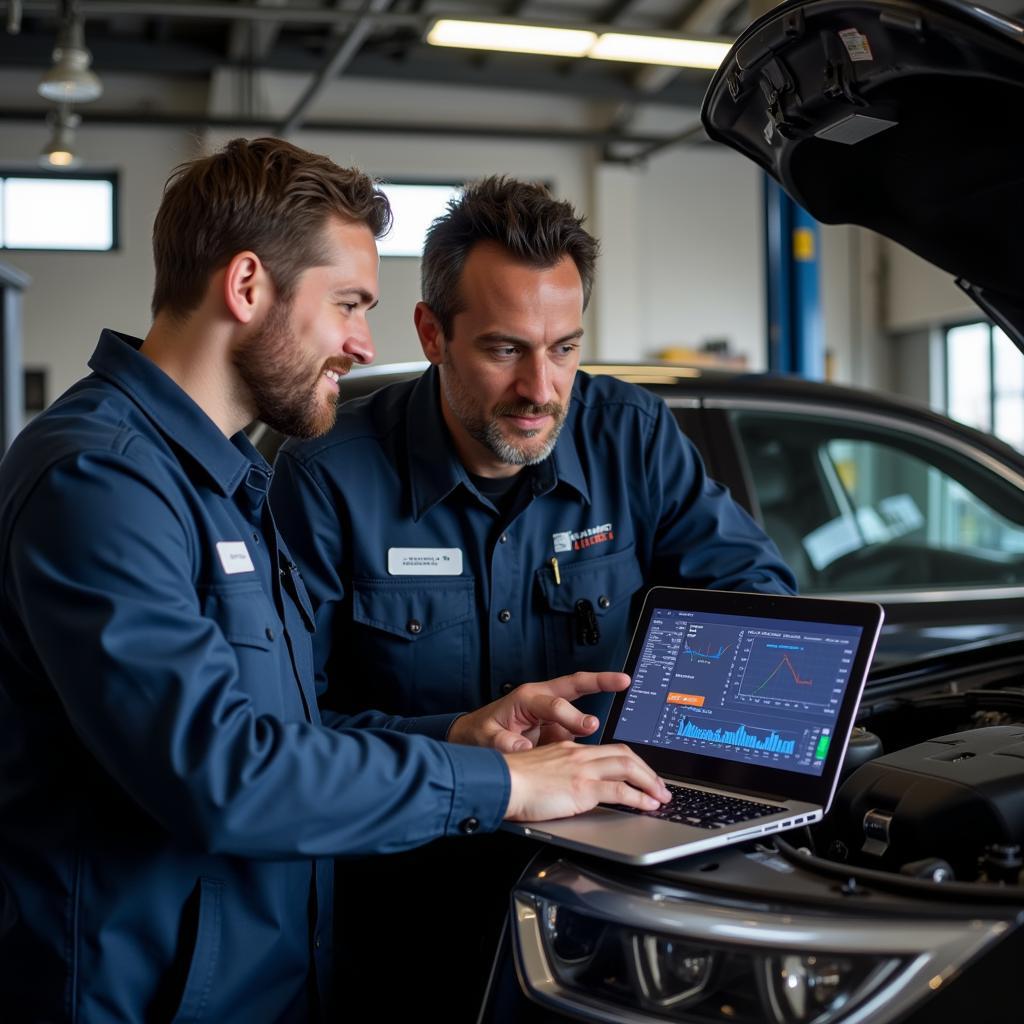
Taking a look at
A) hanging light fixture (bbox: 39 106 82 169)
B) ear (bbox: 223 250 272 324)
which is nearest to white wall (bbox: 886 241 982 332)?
hanging light fixture (bbox: 39 106 82 169)

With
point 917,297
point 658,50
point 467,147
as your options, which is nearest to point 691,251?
point 917,297

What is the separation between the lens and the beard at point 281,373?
1.48m

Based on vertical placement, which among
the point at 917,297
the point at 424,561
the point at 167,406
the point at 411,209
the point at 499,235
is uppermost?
the point at 411,209

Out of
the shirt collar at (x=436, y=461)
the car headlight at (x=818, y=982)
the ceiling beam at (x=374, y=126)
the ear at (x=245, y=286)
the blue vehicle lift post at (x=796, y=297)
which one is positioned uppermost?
the ceiling beam at (x=374, y=126)

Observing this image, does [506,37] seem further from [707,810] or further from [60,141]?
[707,810]

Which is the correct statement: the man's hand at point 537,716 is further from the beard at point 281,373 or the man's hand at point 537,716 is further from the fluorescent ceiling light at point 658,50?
the fluorescent ceiling light at point 658,50

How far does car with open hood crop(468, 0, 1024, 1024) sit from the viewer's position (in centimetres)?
A: 113

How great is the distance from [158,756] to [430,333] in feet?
3.58

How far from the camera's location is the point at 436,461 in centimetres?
201

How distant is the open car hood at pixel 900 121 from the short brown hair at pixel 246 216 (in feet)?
1.88

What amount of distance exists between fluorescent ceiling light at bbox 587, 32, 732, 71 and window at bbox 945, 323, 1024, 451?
556 cm

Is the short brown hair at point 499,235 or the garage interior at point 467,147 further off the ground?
the garage interior at point 467,147

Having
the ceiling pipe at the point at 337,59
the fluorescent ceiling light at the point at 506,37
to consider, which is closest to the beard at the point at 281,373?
the fluorescent ceiling light at the point at 506,37

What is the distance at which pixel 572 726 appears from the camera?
1626mm
